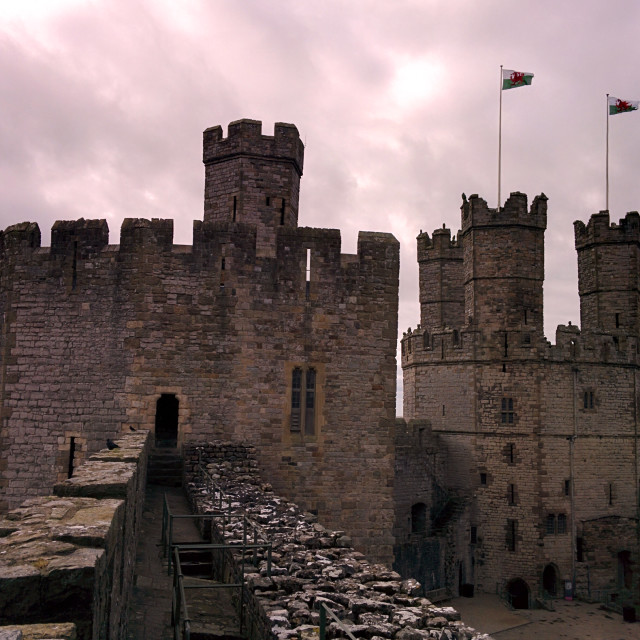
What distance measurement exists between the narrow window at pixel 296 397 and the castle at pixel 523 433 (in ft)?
Result: 50.7

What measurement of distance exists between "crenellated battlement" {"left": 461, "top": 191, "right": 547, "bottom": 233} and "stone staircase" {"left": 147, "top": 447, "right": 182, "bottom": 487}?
67.6 ft

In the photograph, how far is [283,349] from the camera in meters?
15.3

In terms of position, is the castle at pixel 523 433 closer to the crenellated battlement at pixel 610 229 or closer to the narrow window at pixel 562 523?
the narrow window at pixel 562 523

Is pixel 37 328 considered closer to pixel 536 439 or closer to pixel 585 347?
pixel 536 439

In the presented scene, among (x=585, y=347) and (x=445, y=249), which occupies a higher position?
(x=445, y=249)

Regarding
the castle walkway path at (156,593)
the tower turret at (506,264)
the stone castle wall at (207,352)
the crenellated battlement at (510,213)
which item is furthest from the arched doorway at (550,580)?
the castle walkway path at (156,593)

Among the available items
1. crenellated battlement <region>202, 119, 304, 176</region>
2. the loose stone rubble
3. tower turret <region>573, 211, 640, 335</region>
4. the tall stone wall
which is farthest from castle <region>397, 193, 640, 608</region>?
the tall stone wall

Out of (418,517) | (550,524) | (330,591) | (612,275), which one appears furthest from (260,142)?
(612,275)

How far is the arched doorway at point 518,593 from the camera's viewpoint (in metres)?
28.3

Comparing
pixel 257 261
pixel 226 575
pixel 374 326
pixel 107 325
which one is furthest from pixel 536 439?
pixel 226 575

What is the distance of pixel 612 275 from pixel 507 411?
9.79 m

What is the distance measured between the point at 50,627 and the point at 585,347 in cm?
3045

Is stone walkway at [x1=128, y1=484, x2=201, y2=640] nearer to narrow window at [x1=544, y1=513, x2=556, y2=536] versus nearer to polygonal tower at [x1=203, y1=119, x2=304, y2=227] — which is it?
polygonal tower at [x1=203, y1=119, x2=304, y2=227]

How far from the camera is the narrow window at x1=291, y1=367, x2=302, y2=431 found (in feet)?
49.7
